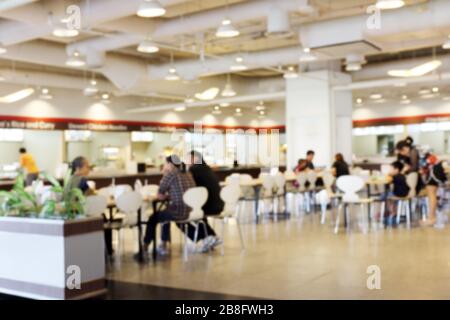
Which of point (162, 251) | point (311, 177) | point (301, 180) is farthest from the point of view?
point (311, 177)

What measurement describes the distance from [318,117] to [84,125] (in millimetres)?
7323

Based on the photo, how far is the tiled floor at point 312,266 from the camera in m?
5.29

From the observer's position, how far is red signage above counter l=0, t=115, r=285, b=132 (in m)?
15.8

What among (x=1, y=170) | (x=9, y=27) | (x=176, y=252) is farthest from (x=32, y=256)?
(x=1, y=170)

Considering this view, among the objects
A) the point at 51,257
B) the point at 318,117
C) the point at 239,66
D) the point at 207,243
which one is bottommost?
the point at 207,243

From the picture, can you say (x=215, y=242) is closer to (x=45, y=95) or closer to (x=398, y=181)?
(x=398, y=181)

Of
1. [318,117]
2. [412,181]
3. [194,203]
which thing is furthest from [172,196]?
[318,117]

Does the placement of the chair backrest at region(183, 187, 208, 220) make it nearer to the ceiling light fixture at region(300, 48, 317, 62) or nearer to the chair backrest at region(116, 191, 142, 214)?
the chair backrest at region(116, 191, 142, 214)

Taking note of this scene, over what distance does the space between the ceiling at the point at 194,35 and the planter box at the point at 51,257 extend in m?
3.59

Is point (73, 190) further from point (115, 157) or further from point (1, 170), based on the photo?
point (115, 157)

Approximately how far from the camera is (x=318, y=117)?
49.2 feet

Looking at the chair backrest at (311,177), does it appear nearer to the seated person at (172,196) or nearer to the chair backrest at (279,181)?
the chair backrest at (279,181)

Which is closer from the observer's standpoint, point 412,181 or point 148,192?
point 148,192
